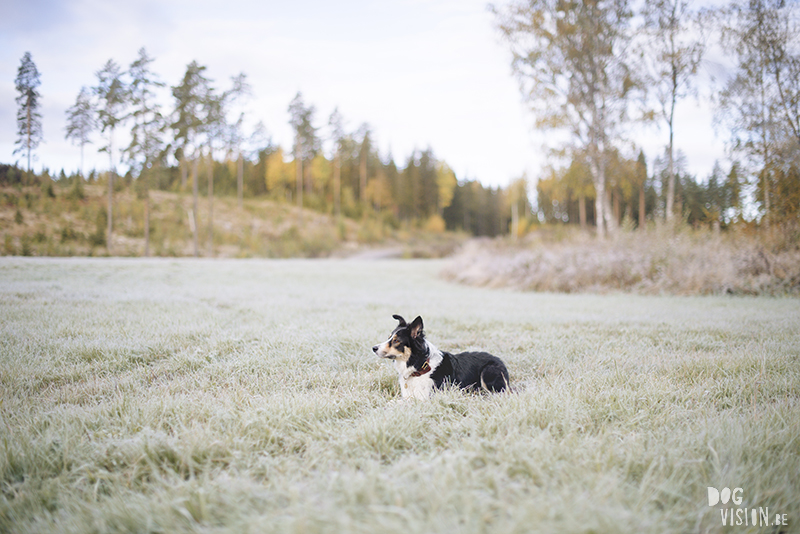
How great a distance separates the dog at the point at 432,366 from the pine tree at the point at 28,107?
25.5 feet

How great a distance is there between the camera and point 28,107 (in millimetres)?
6367

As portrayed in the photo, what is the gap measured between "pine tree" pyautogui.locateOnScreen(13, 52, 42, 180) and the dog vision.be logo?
9.78 metres

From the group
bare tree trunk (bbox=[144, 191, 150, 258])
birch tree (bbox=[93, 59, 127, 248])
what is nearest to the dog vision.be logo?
birch tree (bbox=[93, 59, 127, 248])

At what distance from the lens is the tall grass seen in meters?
8.78

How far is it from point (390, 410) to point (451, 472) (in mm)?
898

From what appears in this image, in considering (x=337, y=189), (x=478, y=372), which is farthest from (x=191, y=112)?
(x=478, y=372)

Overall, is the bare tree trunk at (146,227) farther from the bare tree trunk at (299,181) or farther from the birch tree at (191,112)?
the bare tree trunk at (299,181)

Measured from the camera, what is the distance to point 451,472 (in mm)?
1568

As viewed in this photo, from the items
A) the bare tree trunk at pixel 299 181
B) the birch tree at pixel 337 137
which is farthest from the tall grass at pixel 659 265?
the birch tree at pixel 337 137

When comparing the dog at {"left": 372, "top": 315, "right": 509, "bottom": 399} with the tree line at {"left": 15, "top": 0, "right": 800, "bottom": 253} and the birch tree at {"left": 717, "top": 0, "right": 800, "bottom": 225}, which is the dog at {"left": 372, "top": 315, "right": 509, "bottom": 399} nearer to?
the tree line at {"left": 15, "top": 0, "right": 800, "bottom": 253}

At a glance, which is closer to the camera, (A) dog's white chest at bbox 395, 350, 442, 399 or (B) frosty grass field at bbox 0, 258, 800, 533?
(B) frosty grass field at bbox 0, 258, 800, 533

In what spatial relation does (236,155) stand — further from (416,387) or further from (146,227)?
(416,387)

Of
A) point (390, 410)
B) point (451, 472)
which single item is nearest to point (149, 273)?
point (390, 410)

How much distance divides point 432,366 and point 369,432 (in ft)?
4.23
